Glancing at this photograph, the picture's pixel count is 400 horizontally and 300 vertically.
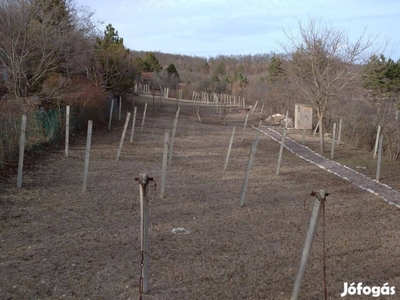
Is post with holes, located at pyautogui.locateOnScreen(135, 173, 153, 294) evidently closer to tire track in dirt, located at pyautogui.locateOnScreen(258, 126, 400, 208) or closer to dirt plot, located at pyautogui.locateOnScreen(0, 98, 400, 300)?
dirt plot, located at pyautogui.locateOnScreen(0, 98, 400, 300)

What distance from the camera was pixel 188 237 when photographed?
617 centimetres

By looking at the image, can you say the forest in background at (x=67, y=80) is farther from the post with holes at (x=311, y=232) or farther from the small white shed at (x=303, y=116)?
the post with holes at (x=311, y=232)

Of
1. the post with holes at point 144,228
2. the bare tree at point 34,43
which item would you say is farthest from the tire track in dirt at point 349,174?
the bare tree at point 34,43

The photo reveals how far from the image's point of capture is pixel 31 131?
1272 cm

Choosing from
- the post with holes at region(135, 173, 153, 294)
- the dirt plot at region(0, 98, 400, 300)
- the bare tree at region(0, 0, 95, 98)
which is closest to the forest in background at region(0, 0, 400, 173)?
the bare tree at region(0, 0, 95, 98)

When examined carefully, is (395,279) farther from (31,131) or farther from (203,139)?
(203,139)

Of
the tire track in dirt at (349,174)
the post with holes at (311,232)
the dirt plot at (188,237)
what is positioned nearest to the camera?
the post with holes at (311,232)

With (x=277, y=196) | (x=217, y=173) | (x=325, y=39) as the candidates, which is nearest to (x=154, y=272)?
(x=277, y=196)

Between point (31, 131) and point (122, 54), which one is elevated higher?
point (122, 54)

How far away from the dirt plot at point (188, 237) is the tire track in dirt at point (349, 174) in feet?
→ 1.12

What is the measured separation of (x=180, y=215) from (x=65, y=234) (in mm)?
1978

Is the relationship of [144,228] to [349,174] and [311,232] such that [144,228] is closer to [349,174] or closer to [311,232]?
[311,232]

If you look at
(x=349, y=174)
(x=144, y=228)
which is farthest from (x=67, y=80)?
(x=144, y=228)

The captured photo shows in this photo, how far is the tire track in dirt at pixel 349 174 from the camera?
379 inches
